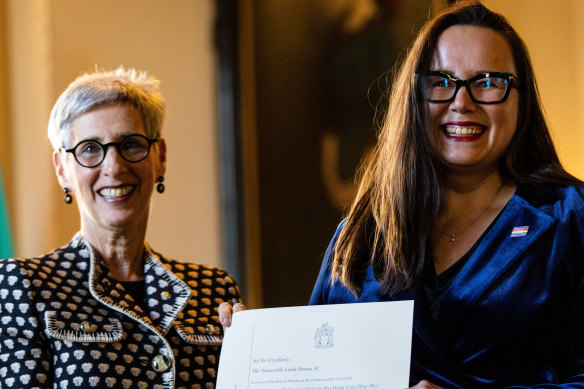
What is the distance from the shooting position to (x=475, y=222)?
7.22 ft

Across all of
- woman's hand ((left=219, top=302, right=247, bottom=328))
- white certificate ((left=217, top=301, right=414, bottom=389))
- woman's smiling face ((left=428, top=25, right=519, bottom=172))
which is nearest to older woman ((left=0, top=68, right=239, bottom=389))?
woman's hand ((left=219, top=302, right=247, bottom=328))

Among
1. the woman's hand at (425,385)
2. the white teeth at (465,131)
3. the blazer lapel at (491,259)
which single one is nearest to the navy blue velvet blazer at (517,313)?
the blazer lapel at (491,259)

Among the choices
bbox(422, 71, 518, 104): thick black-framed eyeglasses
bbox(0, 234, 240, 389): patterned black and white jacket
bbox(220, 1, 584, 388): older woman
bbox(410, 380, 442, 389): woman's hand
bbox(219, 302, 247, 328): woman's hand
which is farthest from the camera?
bbox(0, 234, 240, 389): patterned black and white jacket

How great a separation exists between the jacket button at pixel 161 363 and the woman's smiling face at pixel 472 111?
105cm

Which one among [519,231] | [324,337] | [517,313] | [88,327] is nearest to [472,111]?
[519,231]

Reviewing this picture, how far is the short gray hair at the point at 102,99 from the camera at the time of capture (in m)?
2.84

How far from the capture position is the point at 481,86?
6.97 ft

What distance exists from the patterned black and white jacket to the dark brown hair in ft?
2.28

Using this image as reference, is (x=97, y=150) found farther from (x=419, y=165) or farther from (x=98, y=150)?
(x=419, y=165)

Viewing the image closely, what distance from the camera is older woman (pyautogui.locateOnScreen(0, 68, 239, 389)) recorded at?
2.52 m

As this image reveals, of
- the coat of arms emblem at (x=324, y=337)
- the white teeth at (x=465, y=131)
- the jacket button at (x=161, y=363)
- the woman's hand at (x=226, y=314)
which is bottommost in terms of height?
the jacket button at (x=161, y=363)

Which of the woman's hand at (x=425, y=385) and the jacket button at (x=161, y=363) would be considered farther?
the jacket button at (x=161, y=363)

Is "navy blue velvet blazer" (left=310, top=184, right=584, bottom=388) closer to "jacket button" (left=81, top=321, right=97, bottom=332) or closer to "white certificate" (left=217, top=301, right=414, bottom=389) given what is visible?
"white certificate" (left=217, top=301, right=414, bottom=389)

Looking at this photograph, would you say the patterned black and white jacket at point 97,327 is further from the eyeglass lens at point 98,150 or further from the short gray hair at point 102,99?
the short gray hair at point 102,99
